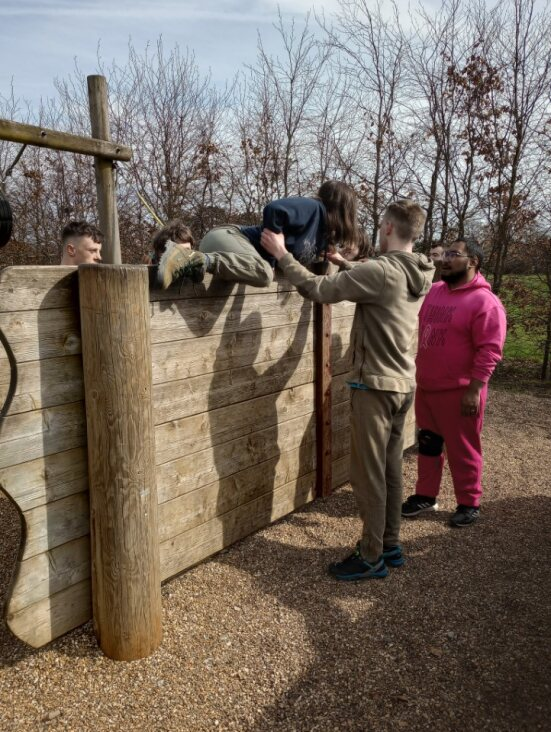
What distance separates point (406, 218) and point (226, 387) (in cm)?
142

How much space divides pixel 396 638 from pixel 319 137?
1002cm

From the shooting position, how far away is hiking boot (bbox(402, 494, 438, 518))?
447cm

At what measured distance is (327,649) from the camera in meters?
2.87

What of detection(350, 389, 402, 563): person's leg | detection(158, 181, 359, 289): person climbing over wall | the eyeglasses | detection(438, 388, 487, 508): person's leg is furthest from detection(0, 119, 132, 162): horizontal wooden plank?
detection(438, 388, 487, 508): person's leg

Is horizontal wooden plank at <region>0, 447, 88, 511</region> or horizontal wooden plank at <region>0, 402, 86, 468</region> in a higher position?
horizontal wooden plank at <region>0, 402, 86, 468</region>

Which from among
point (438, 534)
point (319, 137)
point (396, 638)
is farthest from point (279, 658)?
point (319, 137)

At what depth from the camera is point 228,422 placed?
3.54 meters

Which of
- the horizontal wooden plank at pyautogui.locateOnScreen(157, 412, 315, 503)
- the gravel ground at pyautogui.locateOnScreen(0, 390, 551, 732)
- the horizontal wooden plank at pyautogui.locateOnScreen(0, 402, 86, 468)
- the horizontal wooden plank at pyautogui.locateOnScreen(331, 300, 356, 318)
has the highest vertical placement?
the horizontal wooden plank at pyautogui.locateOnScreen(331, 300, 356, 318)

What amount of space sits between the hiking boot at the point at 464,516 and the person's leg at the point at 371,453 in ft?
3.54

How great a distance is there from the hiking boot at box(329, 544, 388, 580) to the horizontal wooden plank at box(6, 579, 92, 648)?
144 cm

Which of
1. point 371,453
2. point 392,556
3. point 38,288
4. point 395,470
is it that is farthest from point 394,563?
point 38,288

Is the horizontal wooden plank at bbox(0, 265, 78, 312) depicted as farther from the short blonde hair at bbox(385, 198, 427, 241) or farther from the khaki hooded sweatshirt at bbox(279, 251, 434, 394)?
the short blonde hair at bbox(385, 198, 427, 241)

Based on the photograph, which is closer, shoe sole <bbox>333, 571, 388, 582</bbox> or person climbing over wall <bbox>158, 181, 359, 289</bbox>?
person climbing over wall <bbox>158, 181, 359, 289</bbox>

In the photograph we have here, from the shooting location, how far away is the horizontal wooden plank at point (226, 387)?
10.1 feet
